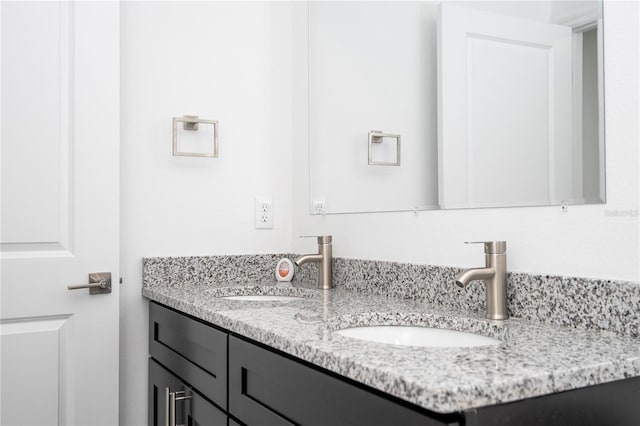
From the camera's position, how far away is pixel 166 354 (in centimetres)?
160

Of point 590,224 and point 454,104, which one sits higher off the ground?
point 454,104

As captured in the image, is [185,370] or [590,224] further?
[185,370]

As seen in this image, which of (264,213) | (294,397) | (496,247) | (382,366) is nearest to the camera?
(382,366)

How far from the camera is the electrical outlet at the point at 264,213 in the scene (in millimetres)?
2018

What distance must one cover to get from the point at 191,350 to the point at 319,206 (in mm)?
711

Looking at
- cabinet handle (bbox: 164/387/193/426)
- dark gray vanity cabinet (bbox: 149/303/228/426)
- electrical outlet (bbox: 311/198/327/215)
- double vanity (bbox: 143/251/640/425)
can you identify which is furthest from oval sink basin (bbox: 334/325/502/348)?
electrical outlet (bbox: 311/198/327/215)

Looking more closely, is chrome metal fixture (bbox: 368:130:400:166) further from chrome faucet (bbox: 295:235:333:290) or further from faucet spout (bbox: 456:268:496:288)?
faucet spout (bbox: 456:268:496:288)

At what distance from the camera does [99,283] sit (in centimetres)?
167

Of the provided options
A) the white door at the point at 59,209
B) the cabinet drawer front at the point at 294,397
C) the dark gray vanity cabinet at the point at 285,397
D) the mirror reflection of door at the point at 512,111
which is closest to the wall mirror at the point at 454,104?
the mirror reflection of door at the point at 512,111

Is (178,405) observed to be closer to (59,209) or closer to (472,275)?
(59,209)

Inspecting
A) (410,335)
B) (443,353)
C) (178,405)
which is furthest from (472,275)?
(178,405)

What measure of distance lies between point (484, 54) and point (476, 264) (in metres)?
0.47

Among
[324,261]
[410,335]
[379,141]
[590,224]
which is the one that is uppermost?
[379,141]

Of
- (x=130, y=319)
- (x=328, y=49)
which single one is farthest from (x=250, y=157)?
(x=130, y=319)
